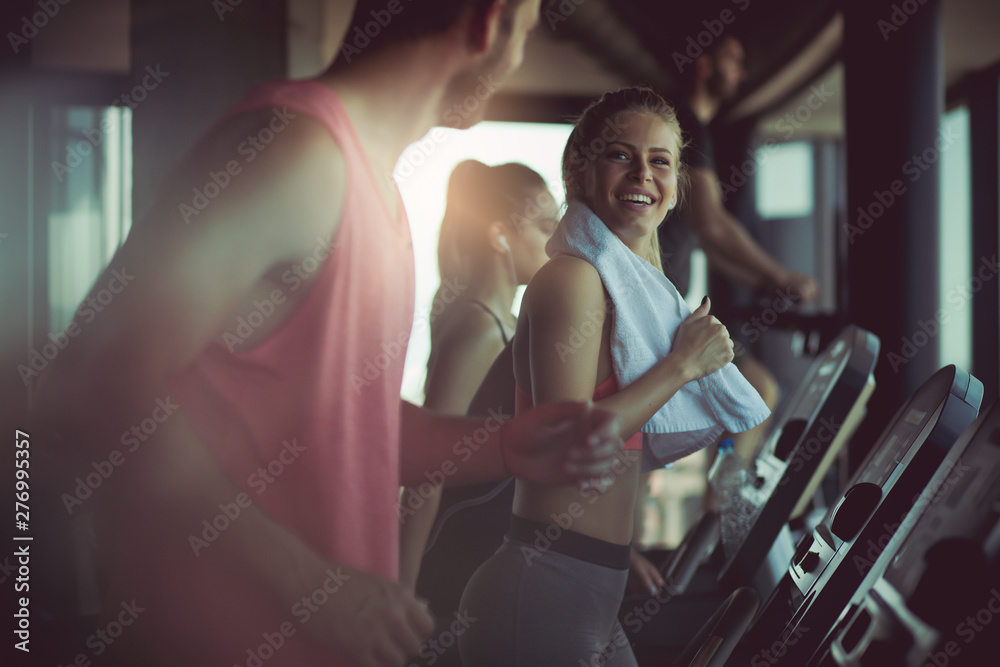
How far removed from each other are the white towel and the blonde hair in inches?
1.1

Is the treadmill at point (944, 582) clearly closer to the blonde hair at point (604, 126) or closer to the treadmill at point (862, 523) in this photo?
the treadmill at point (862, 523)

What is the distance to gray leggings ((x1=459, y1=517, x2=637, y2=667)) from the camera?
0.69m

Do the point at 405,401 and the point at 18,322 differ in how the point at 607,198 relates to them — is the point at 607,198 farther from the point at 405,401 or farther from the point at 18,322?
the point at 18,322

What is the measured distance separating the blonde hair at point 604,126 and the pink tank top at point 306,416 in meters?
0.17

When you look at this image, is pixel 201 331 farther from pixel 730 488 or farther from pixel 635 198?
pixel 730 488

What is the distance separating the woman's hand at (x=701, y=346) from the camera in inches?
22.6

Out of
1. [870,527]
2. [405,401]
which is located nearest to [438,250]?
[405,401]

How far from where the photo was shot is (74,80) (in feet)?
2.55

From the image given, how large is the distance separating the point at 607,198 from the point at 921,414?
0.46 m

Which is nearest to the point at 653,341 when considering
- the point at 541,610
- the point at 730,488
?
the point at 541,610

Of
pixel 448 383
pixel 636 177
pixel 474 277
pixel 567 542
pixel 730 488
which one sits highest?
pixel 636 177

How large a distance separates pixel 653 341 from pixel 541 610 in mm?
289

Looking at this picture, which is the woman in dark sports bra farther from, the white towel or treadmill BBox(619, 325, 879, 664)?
treadmill BBox(619, 325, 879, 664)

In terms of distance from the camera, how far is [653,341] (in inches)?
23.0
